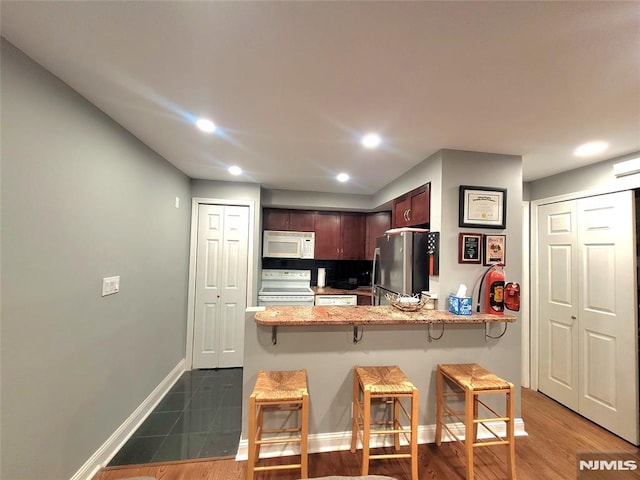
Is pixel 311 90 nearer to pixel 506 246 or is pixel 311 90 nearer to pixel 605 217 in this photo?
pixel 506 246

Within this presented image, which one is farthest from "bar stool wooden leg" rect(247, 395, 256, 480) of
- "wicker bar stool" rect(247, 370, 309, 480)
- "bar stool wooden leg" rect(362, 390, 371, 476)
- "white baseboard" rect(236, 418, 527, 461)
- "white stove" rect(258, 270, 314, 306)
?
"white stove" rect(258, 270, 314, 306)

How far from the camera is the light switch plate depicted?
1.81 meters

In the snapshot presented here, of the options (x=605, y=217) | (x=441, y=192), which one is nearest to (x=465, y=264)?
(x=441, y=192)

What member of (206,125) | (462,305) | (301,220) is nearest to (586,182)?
(462,305)

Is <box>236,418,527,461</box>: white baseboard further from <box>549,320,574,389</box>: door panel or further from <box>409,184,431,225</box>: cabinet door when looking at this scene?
<box>409,184,431,225</box>: cabinet door

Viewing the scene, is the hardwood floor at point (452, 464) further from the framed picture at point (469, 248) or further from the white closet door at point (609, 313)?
the framed picture at point (469, 248)

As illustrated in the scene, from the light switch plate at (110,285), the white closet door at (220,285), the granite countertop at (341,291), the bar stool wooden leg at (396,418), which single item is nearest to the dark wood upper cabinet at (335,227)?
the granite countertop at (341,291)

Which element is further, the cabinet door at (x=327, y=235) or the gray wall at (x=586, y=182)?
the cabinet door at (x=327, y=235)

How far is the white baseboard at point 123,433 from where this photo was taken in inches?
66.0

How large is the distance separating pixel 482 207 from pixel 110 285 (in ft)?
9.57

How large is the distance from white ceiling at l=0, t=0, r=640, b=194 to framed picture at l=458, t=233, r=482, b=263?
0.73 m

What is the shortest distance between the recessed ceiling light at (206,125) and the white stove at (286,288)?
93.2 inches

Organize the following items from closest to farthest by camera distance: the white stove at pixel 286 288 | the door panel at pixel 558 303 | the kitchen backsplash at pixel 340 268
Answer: the door panel at pixel 558 303
the white stove at pixel 286 288
the kitchen backsplash at pixel 340 268

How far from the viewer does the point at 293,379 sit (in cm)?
180
